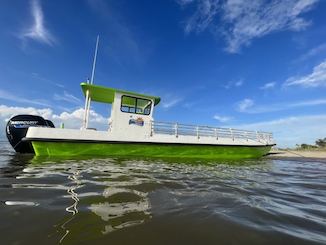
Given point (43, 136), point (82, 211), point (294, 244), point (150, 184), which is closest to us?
point (294, 244)

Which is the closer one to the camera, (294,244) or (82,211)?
(294,244)

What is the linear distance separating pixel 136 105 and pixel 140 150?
2.65 m

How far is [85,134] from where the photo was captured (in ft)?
38.2

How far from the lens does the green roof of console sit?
1264cm

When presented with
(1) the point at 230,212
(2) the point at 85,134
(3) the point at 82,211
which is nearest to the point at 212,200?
(1) the point at 230,212

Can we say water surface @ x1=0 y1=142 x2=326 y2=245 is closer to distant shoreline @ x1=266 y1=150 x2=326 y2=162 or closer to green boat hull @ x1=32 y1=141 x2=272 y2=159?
green boat hull @ x1=32 y1=141 x2=272 y2=159

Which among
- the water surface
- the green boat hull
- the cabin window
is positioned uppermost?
the cabin window

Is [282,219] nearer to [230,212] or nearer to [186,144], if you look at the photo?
[230,212]

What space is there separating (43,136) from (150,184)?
318 inches

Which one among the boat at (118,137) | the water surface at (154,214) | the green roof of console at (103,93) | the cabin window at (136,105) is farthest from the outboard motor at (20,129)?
the water surface at (154,214)

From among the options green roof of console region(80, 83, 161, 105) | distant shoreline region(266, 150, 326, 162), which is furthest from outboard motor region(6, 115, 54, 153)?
distant shoreline region(266, 150, 326, 162)

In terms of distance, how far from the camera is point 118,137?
40.5 ft

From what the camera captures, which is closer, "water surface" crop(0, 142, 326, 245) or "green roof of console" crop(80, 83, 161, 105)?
"water surface" crop(0, 142, 326, 245)

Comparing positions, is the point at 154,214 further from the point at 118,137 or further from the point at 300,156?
the point at 300,156
